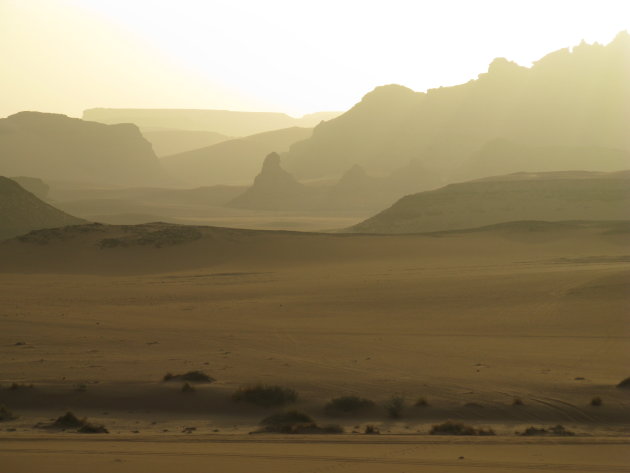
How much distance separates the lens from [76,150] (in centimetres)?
16612

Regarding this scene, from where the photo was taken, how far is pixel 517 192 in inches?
2472

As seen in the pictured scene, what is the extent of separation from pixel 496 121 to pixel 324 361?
117231 mm

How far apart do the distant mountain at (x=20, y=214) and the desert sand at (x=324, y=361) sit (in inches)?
637

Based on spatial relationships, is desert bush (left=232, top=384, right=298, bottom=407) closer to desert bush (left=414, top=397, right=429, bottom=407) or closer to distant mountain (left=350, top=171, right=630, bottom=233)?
desert bush (left=414, top=397, right=429, bottom=407)

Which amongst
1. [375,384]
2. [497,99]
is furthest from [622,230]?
[497,99]

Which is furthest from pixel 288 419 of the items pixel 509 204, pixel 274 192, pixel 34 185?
pixel 274 192

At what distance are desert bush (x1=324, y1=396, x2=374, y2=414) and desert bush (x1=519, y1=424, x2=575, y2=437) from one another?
2441 mm

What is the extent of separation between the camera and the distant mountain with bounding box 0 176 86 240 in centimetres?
5094

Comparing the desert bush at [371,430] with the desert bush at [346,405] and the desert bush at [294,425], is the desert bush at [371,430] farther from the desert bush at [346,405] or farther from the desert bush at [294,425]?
the desert bush at [346,405]

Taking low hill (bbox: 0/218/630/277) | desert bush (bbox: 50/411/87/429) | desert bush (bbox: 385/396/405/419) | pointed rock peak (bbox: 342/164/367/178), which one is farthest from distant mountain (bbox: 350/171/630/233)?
pointed rock peak (bbox: 342/164/367/178)

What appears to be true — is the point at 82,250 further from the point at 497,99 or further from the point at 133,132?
the point at 133,132

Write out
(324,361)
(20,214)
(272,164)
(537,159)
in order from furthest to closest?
(272,164), (537,159), (20,214), (324,361)

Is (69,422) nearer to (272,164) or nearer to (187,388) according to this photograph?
(187,388)

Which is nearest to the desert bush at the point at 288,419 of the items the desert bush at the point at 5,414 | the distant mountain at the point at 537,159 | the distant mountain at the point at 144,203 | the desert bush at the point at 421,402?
the desert bush at the point at 421,402
